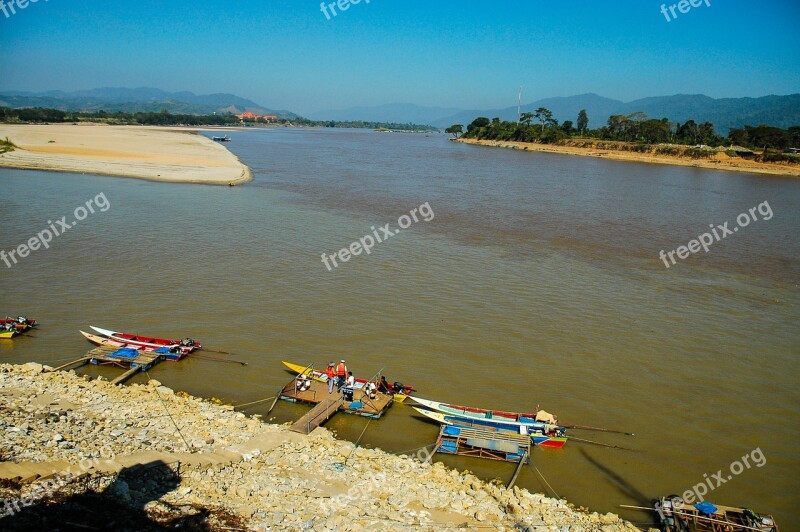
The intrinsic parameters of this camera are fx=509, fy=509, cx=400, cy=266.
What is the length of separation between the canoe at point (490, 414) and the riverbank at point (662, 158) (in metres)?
83.0

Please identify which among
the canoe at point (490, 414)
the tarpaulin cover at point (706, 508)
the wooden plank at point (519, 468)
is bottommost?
the wooden plank at point (519, 468)

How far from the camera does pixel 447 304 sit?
17.5 metres

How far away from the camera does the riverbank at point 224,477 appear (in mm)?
7691

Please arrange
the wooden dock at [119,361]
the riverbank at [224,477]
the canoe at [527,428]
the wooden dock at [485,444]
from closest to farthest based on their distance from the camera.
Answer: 1. the riverbank at [224,477]
2. the wooden dock at [485,444]
3. the canoe at [527,428]
4. the wooden dock at [119,361]

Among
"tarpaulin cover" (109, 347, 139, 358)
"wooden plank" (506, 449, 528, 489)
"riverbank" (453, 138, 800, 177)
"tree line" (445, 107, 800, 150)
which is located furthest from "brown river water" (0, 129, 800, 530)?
"tree line" (445, 107, 800, 150)

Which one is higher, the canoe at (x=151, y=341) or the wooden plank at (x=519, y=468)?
the canoe at (x=151, y=341)

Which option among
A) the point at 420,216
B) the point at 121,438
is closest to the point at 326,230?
the point at 420,216

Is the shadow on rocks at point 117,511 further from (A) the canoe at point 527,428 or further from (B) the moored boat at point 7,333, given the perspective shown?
(B) the moored boat at point 7,333

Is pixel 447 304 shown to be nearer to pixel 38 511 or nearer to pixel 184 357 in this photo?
pixel 184 357

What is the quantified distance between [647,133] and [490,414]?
10385cm

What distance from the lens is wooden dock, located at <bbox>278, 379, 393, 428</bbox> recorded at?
11008mm

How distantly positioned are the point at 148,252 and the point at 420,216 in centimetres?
1611

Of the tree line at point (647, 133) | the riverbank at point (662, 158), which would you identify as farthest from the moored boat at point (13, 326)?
the tree line at point (647, 133)

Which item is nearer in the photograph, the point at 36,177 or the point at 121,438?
the point at 121,438
